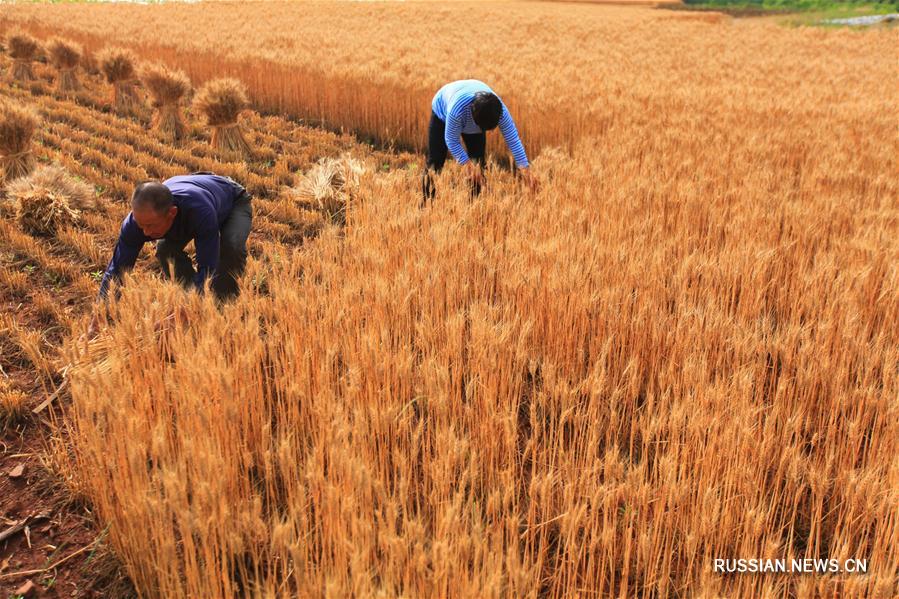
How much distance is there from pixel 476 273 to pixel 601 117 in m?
4.77

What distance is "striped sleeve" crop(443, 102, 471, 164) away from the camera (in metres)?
4.50

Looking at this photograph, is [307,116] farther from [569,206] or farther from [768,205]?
[768,205]

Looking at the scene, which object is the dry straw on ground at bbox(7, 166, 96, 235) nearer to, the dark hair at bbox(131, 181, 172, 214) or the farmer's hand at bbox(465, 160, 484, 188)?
the dark hair at bbox(131, 181, 172, 214)

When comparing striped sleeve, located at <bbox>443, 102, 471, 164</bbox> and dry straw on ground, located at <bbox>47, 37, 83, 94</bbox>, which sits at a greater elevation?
dry straw on ground, located at <bbox>47, 37, 83, 94</bbox>

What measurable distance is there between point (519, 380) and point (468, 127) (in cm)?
310

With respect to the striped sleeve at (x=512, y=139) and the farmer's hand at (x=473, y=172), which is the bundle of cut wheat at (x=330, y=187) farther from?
the striped sleeve at (x=512, y=139)

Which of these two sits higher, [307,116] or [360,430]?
[307,116]

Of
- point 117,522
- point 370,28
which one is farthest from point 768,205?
point 370,28

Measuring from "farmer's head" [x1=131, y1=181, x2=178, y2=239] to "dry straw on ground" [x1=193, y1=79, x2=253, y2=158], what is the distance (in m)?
4.43

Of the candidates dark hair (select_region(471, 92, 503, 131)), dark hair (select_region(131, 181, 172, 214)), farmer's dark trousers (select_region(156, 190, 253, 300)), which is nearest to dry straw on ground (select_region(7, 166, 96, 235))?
farmer's dark trousers (select_region(156, 190, 253, 300))

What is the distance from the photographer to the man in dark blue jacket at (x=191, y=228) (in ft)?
9.21

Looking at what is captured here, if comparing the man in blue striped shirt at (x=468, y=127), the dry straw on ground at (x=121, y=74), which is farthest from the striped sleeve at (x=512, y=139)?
the dry straw on ground at (x=121, y=74)

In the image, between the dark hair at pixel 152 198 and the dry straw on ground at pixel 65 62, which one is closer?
the dark hair at pixel 152 198

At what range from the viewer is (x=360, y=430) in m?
1.97
